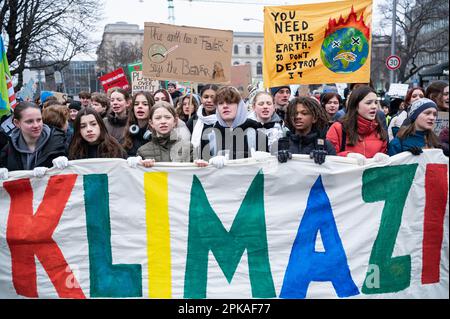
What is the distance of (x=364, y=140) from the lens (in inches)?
155

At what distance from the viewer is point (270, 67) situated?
5.04m

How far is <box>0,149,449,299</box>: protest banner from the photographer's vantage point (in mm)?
3547

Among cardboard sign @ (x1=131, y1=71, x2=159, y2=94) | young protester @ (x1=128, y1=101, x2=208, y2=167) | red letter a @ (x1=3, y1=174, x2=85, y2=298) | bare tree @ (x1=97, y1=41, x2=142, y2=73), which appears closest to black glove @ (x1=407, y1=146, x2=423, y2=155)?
young protester @ (x1=128, y1=101, x2=208, y2=167)

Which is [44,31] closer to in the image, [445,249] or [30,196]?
[30,196]

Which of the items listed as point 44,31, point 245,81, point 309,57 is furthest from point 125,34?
point 309,57

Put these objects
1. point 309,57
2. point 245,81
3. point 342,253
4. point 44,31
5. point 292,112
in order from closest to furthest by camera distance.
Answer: point 342,253 < point 292,112 < point 309,57 < point 245,81 < point 44,31

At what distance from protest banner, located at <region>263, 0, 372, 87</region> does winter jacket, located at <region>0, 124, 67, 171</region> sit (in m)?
2.20

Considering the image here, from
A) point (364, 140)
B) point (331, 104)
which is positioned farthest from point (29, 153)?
point (331, 104)

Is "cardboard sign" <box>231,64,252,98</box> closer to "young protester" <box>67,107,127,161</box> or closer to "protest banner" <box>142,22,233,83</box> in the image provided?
"protest banner" <box>142,22,233,83</box>

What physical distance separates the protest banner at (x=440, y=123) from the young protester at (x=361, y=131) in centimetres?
73

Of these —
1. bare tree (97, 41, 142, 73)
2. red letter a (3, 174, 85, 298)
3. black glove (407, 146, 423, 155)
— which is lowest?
red letter a (3, 174, 85, 298)

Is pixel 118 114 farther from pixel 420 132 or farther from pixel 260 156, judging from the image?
pixel 420 132

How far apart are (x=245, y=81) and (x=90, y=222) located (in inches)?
299

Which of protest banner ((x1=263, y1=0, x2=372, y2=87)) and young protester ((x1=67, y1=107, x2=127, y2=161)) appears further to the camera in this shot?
protest banner ((x1=263, y1=0, x2=372, y2=87))
